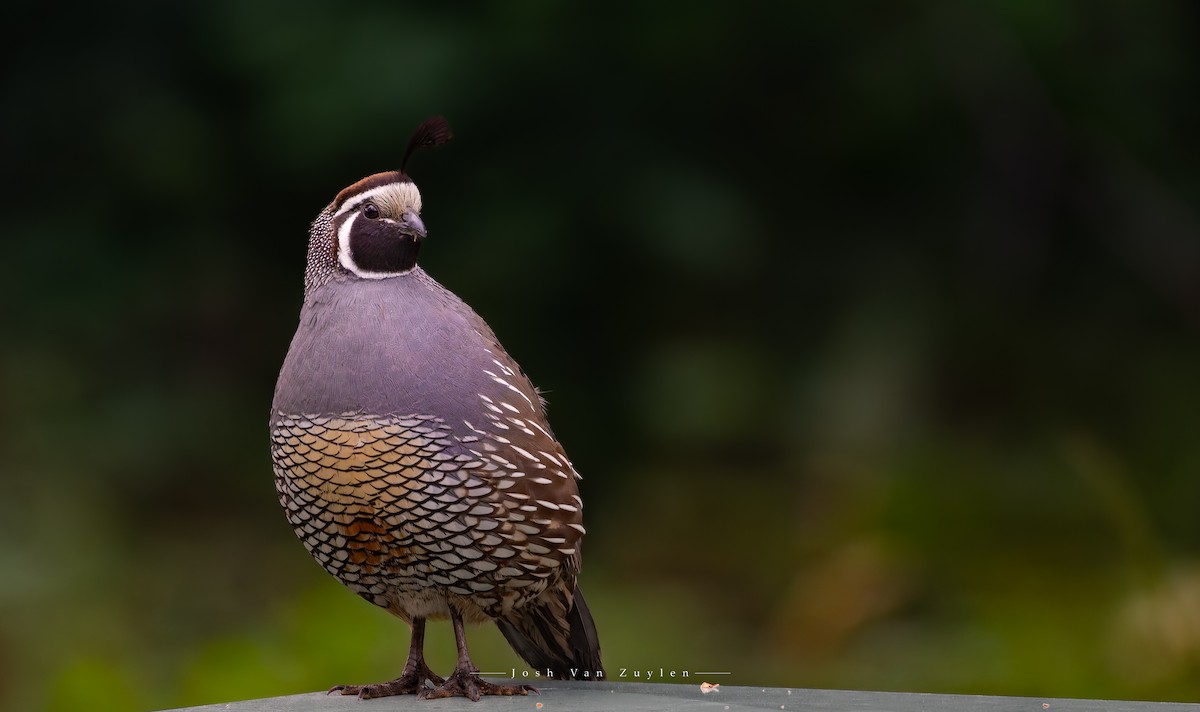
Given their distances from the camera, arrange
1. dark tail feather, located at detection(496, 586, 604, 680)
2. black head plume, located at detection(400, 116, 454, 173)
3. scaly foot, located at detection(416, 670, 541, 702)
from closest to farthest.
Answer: scaly foot, located at detection(416, 670, 541, 702)
black head plume, located at detection(400, 116, 454, 173)
dark tail feather, located at detection(496, 586, 604, 680)

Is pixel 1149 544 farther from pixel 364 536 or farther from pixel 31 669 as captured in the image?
pixel 31 669

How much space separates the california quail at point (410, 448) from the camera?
9.28 ft

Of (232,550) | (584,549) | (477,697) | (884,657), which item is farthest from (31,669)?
(884,657)

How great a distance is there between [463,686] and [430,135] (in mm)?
1156

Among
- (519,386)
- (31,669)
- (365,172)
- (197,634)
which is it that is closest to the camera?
(519,386)

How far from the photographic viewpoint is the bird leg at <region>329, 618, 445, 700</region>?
10.0 ft

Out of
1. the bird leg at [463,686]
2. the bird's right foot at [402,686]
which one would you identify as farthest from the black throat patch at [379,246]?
the bird's right foot at [402,686]

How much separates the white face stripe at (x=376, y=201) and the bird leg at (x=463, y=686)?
0.73 m

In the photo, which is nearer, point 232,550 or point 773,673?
point 773,673

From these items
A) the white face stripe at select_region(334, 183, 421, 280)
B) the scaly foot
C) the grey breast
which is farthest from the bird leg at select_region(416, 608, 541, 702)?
the white face stripe at select_region(334, 183, 421, 280)

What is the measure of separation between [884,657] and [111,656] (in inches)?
98.2

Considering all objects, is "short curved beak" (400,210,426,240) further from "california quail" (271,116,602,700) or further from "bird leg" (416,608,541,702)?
"bird leg" (416,608,541,702)

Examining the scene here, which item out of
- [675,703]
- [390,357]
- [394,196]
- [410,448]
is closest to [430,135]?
[394,196]

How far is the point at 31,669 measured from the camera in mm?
4684
